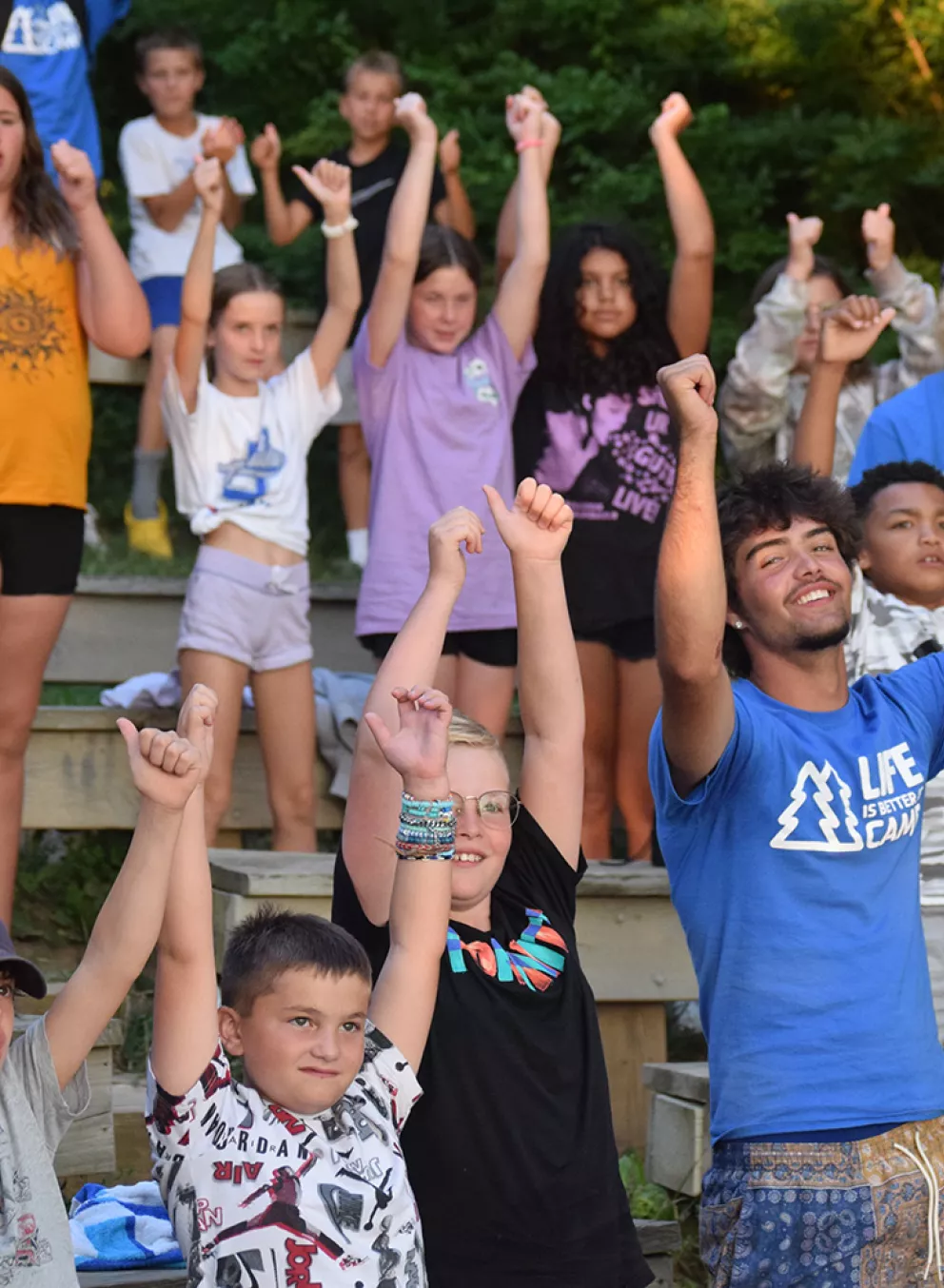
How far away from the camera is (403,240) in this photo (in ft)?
15.0

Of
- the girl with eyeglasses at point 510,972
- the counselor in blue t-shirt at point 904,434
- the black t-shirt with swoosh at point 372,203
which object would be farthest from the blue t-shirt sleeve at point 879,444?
the black t-shirt with swoosh at point 372,203

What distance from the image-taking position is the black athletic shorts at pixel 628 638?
15.2ft

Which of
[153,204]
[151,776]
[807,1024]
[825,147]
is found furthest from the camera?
[825,147]

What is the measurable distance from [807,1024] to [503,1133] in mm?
451

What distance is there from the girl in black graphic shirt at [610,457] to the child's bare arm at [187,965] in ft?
7.26

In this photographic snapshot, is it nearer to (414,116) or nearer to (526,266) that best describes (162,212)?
(414,116)

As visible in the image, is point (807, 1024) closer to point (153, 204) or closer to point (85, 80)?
point (153, 204)

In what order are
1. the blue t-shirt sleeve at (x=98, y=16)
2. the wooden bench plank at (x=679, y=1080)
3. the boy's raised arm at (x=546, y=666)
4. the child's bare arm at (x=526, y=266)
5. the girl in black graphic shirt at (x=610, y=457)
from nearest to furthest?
1. the boy's raised arm at (x=546, y=666)
2. the wooden bench plank at (x=679, y=1080)
3. the girl in black graphic shirt at (x=610, y=457)
4. the child's bare arm at (x=526, y=266)
5. the blue t-shirt sleeve at (x=98, y=16)

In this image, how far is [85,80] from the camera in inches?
244

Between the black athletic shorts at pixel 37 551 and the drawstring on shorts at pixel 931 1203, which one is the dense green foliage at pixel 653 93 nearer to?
the black athletic shorts at pixel 37 551

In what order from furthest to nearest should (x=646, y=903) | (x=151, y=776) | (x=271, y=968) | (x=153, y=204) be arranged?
(x=153, y=204) → (x=646, y=903) → (x=271, y=968) → (x=151, y=776)

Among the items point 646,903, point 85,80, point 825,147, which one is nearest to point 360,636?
point 646,903

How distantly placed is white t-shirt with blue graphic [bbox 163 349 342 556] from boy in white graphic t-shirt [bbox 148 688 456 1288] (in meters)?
2.01

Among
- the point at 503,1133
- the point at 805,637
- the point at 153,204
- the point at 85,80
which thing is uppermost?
the point at 85,80
